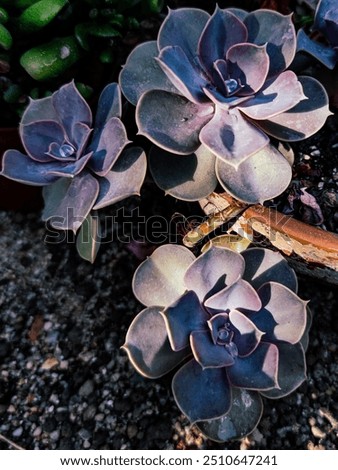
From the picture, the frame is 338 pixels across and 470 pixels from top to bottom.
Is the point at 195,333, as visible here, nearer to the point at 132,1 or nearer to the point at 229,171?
the point at 229,171

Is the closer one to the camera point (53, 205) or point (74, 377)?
point (53, 205)

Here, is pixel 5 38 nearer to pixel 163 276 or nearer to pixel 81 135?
pixel 81 135

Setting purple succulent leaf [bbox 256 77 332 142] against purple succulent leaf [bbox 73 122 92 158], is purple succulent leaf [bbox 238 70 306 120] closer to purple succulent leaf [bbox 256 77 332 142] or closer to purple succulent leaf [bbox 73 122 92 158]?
purple succulent leaf [bbox 256 77 332 142]

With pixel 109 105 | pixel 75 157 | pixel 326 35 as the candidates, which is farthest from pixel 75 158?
pixel 326 35

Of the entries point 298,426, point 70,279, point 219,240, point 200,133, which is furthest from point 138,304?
point 200,133

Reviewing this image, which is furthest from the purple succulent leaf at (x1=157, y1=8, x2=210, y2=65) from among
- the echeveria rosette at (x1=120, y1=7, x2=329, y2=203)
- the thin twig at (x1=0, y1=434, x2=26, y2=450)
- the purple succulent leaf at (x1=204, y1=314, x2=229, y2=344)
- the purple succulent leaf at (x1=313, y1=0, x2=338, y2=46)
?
the thin twig at (x1=0, y1=434, x2=26, y2=450)

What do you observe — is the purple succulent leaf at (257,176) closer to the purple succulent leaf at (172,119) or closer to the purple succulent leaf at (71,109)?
the purple succulent leaf at (172,119)
